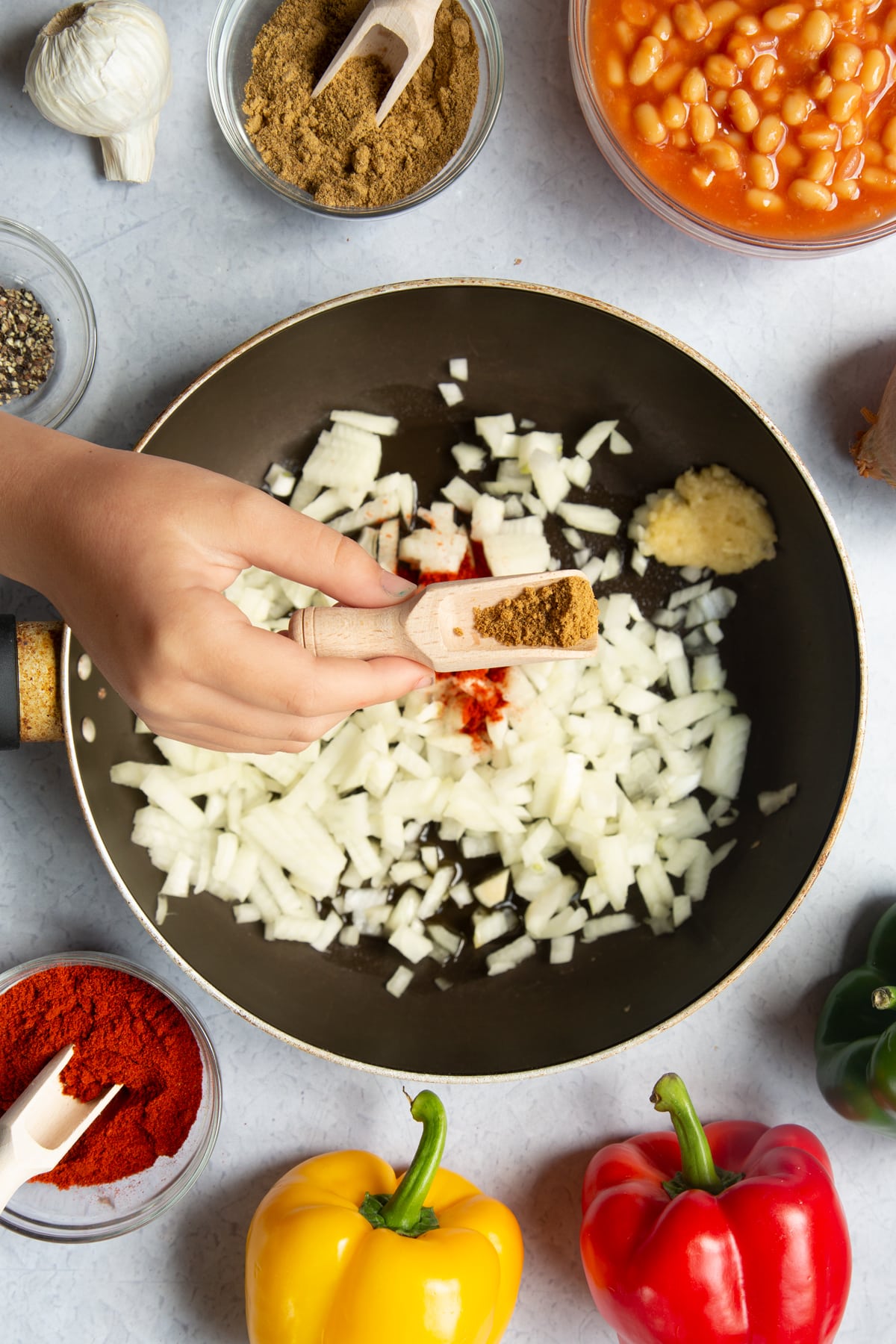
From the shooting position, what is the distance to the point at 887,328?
155cm

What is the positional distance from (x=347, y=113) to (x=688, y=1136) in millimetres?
1564

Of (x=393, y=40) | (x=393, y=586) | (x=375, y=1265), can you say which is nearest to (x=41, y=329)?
(x=393, y=40)

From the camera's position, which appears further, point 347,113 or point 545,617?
point 347,113

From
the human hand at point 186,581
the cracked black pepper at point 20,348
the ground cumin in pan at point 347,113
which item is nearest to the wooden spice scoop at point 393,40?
the ground cumin in pan at point 347,113

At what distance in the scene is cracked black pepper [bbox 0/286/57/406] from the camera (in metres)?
1.44

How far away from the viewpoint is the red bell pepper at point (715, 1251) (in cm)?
135

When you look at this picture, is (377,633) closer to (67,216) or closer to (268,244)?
(268,244)

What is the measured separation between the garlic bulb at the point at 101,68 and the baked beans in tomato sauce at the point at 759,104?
632 millimetres

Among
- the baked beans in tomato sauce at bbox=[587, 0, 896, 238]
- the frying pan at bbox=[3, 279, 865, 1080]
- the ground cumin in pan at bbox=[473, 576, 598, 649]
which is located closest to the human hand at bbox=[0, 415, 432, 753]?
the ground cumin in pan at bbox=[473, 576, 598, 649]

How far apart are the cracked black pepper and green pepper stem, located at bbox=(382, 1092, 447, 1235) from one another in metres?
1.21

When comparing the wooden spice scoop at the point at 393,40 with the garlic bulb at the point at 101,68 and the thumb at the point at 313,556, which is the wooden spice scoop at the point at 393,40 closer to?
the garlic bulb at the point at 101,68

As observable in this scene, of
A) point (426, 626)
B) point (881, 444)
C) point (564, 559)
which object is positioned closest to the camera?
point (426, 626)

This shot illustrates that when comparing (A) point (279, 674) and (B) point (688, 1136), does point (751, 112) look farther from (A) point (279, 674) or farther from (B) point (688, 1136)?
(B) point (688, 1136)

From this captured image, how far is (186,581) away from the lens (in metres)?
1.02
